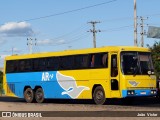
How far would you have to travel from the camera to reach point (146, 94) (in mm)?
25875

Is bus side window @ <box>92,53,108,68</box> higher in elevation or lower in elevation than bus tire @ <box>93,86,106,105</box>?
higher

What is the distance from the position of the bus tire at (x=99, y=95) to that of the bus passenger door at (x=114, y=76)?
2.34ft

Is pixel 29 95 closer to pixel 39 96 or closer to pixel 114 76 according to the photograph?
pixel 39 96

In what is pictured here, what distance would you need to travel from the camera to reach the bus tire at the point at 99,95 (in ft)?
86.5

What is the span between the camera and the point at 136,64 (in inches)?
1014

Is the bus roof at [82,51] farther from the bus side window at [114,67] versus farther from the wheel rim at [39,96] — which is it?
the wheel rim at [39,96]

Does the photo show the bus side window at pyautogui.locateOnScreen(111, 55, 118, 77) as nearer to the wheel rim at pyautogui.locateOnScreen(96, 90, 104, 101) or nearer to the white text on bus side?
the wheel rim at pyautogui.locateOnScreen(96, 90, 104, 101)

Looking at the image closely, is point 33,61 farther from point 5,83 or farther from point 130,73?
point 130,73

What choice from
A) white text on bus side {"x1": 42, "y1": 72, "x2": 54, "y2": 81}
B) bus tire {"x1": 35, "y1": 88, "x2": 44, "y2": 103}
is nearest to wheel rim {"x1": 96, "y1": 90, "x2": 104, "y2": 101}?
white text on bus side {"x1": 42, "y1": 72, "x2": 54, "y2": 81}

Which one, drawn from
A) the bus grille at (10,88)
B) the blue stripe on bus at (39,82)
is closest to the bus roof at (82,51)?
the blue stripe on bus at (39,82)

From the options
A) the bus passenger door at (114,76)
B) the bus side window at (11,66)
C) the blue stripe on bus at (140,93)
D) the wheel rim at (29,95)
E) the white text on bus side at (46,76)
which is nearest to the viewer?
the blue stripe on bus at (140,93)

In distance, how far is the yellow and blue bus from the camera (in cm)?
2559

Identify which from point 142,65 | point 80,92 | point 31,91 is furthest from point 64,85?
point 142,65

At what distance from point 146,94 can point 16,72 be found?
10.5 meters
